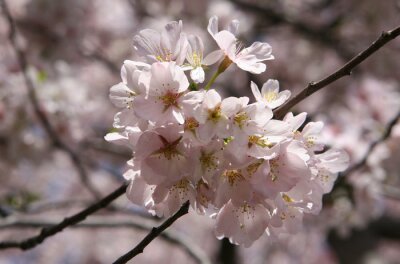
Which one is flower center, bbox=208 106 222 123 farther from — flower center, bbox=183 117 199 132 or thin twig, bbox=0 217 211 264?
thin twig, bbox=0 217 211 264

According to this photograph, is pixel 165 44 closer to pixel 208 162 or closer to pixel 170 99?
pixel 170 99

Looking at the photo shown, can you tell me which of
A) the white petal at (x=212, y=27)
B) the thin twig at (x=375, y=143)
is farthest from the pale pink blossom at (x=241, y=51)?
the thin twig at (x=375, y=143)

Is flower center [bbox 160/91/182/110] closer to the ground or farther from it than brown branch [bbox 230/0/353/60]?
farther from it

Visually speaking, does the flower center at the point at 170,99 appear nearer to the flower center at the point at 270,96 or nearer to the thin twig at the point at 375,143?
the flower center at the point at 270,96

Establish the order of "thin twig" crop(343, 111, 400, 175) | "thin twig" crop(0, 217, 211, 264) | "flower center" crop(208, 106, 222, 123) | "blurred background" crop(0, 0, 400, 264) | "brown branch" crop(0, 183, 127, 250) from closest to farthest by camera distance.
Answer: "flower center" crop(208, 106, 222, 123) → "brown branch" crop(0, 183, 127, 250) → "thin twig" crop(343, 111, 400, 175) → "thin twig" crop(0, 217, 211, 264) → "blurred background" crop(0, 0, 400, 264)

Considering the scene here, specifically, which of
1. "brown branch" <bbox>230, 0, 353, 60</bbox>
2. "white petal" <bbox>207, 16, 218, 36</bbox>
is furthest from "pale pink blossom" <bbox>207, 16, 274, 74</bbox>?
"brown branch" <bbox>230, 0, 353, 60</bbox>

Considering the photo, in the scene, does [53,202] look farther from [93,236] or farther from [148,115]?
[93,236]
